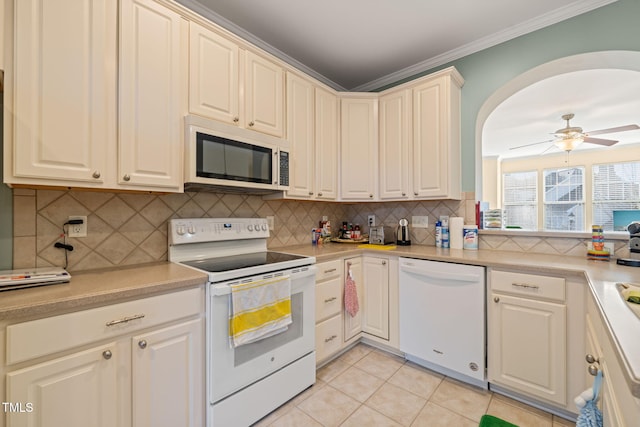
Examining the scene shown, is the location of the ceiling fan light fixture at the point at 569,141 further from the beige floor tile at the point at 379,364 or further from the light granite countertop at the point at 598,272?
the beige floor tile at the point at 379,364

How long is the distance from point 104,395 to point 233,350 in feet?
1.78

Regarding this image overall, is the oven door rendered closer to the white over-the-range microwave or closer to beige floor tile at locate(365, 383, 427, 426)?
beige floor tile at locate(365, 383, 427, 426)

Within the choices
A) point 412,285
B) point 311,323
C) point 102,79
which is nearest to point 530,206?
point 412,285

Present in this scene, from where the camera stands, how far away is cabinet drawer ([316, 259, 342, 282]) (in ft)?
6.81

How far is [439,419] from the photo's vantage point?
1.62 meters

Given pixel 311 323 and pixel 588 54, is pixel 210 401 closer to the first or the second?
pixel 311 323

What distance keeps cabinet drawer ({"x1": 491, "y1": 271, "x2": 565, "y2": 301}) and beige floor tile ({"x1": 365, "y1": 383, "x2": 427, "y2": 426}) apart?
2.98 feet

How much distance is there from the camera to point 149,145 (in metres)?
1.51

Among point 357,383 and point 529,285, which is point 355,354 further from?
point 529,285

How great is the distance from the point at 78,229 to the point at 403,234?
2.50m

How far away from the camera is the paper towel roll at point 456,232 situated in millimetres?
2391

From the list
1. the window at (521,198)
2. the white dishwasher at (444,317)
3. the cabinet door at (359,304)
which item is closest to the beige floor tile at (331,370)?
the cabinet door at (359,304)

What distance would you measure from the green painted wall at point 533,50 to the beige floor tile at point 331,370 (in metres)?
1.86

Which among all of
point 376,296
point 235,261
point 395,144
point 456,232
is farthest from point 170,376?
point 395,144
